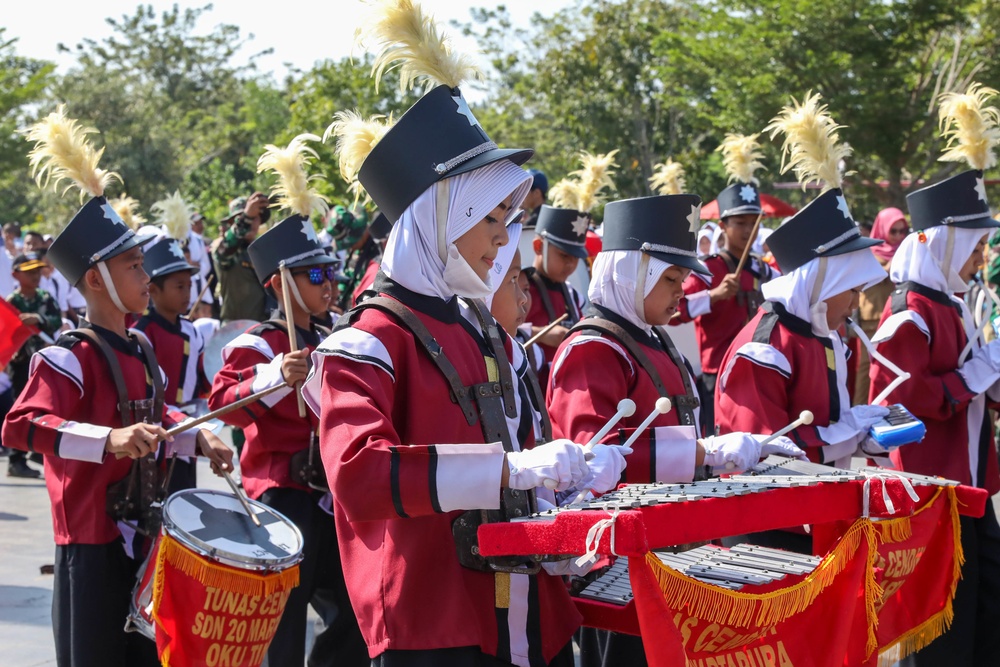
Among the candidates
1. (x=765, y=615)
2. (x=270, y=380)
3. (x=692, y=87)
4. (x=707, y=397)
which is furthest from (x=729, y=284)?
Answer: (x=692, y=87)

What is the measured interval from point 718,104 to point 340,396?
81.6 feet

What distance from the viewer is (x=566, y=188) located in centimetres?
962

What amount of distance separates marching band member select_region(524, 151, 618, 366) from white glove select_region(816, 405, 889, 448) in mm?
3220

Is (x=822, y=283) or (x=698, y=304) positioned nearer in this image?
(x=822, y=283)

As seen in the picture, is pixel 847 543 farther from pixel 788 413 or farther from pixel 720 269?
pixel 720 269

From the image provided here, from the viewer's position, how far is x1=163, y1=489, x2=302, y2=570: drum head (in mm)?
4273

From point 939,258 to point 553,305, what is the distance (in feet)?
10.2

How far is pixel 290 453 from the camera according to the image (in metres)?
5.32

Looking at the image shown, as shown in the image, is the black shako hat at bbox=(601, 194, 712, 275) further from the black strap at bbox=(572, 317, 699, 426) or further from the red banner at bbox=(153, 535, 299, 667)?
the red banner at bbox=(153, 535, 299, 667)

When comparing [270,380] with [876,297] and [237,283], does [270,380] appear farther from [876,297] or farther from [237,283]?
[876,297]

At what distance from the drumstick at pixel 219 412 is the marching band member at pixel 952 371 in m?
2.97

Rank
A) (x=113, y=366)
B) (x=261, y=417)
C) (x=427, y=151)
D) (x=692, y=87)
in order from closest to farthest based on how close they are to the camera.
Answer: (x=427, y=151) < (x=113, y=366) < (x=261, y=417) < (x=692, y=87)

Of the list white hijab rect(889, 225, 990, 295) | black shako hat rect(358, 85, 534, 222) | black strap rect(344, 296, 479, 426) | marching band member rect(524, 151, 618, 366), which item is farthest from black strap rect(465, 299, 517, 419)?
marching band member rect(524, 151, 618, 366)

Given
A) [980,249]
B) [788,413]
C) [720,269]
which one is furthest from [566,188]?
[788,413]
